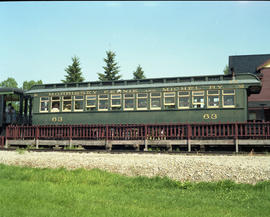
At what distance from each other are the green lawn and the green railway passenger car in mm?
7103

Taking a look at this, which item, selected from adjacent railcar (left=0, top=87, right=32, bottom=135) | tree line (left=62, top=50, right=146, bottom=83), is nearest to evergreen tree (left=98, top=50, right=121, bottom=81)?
tree line (left=62, top=50, right=146, bottom=83)

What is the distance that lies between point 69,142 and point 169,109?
6198mm

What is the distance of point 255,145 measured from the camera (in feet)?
47.8

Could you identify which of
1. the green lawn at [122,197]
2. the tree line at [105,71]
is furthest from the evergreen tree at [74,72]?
the green lawn at [122,197]

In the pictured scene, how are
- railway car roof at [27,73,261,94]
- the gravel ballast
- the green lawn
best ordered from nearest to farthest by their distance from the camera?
1. the green lawn
2. the gravel ballast
3. railway car roof at [27,73,261,94]

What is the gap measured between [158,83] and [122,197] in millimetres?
10272

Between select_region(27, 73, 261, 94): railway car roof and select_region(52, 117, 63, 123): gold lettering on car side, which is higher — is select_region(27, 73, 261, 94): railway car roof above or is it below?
above

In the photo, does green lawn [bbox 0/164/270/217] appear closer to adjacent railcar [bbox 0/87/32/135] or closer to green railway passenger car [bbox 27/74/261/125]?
green railway passenger car [bbox 27/74/261/125]

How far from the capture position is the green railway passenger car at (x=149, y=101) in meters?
15.2

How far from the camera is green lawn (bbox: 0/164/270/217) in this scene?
5691 millimetres

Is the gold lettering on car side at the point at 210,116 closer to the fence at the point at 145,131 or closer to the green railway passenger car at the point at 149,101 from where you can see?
the green railway passenger car at the point at 149,101

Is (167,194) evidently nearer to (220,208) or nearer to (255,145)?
(220,208)

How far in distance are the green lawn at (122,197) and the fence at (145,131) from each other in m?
6.30

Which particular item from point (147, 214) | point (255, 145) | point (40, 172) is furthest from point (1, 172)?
point (255, 145)
